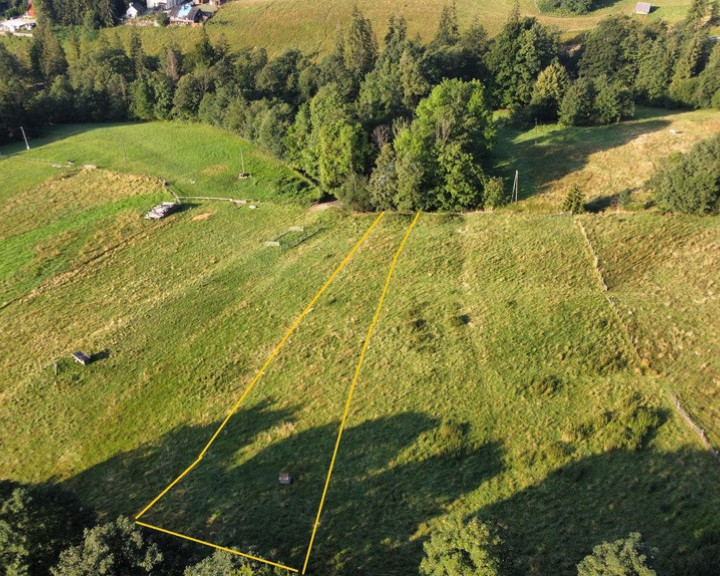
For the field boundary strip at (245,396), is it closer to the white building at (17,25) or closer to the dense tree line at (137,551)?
the dense tree line at (137,551)

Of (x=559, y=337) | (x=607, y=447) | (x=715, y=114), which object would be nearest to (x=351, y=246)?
(x=559, y=337)

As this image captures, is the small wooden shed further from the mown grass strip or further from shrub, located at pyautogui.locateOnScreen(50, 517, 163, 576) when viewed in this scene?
shrub, located at pyautogui.locateOnScreen(50, 517, 163, 576)

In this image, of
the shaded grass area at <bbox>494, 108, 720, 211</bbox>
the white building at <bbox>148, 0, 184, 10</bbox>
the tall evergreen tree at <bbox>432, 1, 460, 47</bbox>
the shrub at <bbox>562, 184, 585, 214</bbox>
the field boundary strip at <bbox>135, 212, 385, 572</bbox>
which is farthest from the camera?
the white building at <bbox>148, 0, 184, 10</bbox>

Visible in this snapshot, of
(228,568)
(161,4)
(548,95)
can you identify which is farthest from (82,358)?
(161,4)

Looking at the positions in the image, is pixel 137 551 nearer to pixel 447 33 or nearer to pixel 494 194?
pixel 494 194

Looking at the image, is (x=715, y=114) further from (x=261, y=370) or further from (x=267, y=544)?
(x=267, y=544)

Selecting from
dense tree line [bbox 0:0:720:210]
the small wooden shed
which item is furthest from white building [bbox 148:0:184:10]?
the small wooden shed

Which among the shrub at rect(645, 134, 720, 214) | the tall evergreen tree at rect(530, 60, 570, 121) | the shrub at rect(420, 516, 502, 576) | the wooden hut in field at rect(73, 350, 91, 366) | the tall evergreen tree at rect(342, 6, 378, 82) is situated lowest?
the wooden hut in field at rect(73, 350, 91, 366)
